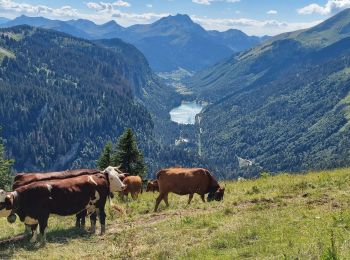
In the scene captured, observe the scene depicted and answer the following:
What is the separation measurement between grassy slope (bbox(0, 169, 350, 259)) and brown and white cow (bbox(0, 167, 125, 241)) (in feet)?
3.61

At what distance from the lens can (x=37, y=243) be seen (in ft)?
60.1

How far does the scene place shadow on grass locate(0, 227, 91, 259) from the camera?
17281 millimetres

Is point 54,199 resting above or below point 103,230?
above

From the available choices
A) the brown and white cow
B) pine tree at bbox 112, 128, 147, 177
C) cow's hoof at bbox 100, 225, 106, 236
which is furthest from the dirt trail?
pine tree at bbox 112, 128, 147, 177

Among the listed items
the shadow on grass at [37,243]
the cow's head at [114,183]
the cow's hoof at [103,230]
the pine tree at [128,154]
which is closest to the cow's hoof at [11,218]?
the shadow on grass at [37,243]

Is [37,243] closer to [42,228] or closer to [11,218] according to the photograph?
[42,228]

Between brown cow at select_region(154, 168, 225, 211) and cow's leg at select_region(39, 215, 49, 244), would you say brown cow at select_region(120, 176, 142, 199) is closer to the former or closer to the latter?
brown cow at select_region(154, 168, 225, 211)

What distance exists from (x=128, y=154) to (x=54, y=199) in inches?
1692

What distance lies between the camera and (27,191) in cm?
1834

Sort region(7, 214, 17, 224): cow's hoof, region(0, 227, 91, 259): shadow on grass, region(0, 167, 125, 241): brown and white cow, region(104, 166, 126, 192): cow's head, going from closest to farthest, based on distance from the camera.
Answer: region(0, 227, 91, 259): shadow on grass → region(7, 214, 17, 224): cow's hoof → region(0, 167, 125, 241): brown and white cow → region(104, 166, 126, 192): cow's head

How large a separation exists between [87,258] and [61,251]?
1.72 meters

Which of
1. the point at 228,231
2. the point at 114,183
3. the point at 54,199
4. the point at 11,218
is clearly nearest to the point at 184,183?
the point at 114,183

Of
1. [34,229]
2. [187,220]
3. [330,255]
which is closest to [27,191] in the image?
[34,229]

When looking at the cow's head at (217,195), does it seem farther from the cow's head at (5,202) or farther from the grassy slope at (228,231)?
the cow's head at (5,202)
